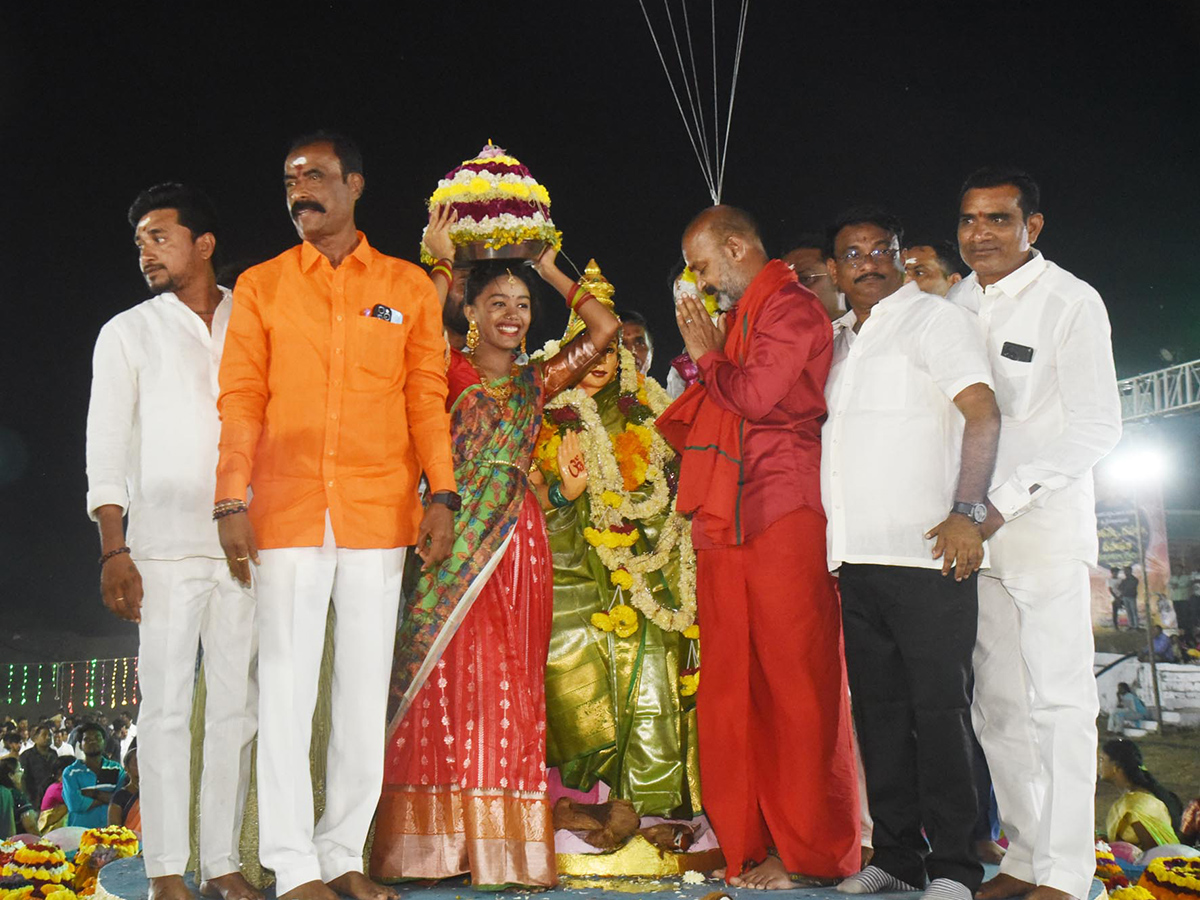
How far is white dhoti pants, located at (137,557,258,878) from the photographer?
11.1ft

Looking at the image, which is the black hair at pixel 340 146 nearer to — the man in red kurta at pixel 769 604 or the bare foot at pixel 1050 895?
the man in red kurta at pixel 769 604

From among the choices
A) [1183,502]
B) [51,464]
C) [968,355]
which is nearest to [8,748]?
[51,464]

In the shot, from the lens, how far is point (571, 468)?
180 inches

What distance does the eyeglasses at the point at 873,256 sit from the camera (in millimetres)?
3752

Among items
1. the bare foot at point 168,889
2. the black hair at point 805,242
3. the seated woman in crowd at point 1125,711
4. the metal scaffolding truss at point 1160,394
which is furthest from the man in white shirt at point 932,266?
the seated woman in crowd at point 1125,711

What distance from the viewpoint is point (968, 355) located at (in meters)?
3.52

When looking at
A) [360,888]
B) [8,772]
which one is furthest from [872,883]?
[8,772]

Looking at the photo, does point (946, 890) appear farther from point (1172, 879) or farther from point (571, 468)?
point (571, 468)

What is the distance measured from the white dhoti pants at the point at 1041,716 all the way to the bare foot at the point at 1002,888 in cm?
4

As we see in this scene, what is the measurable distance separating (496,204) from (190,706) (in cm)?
228

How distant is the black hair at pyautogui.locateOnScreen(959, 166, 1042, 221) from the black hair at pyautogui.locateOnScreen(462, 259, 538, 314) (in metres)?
1.60

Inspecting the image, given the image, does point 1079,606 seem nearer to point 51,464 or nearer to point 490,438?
point 490,438

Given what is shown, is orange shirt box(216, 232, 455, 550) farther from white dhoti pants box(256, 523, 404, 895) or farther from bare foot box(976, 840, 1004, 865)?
bare foot box(976, 840, 1004, 865)

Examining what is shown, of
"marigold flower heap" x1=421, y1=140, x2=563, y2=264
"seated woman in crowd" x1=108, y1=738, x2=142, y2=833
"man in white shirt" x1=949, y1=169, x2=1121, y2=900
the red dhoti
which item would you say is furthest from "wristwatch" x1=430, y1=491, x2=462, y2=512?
"seated woman in crowd" x1=108, y1=738, x2=142, y2=833
